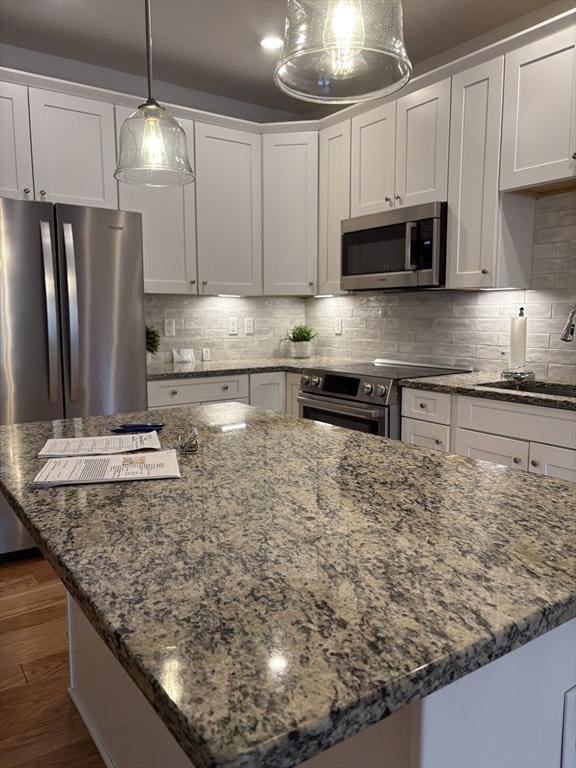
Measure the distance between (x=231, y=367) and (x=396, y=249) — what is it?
1265 millimetres

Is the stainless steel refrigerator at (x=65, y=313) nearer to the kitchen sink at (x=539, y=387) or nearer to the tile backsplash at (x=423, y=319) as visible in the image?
the tile backsplash at (x=423, y=319)

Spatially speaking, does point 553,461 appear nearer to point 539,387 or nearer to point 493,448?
point 493,448

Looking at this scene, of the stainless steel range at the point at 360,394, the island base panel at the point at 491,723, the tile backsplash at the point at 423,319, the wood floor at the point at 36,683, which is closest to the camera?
the island base panel at the point at 491,723

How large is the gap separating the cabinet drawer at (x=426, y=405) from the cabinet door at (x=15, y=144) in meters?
2.33

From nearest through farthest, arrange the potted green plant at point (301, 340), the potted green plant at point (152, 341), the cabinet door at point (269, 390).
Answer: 1. the potted green plant at point (152, 341)
2. the cabinet door at point (269, 390)
3. the potted green plant at point (301, 340)

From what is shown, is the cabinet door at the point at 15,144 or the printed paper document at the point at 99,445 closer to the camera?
the printed paper document at the point at 99,445

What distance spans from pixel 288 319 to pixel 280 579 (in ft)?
12.5

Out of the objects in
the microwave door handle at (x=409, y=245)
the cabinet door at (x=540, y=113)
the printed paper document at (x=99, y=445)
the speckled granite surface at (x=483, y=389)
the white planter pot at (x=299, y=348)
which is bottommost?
the printed paper document at (x=99, y=445)

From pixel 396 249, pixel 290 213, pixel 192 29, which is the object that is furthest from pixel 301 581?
pixel 290 213

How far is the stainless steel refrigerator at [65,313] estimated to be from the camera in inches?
110

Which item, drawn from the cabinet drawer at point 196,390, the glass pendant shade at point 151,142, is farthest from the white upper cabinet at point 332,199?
the glass pendant shade at point 151,142

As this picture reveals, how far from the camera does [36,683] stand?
6.38 feet

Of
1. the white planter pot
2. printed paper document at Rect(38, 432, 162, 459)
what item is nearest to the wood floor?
printed paper document at Rect(38, 432, 162, 459)

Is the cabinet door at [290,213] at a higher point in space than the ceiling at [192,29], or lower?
lower
